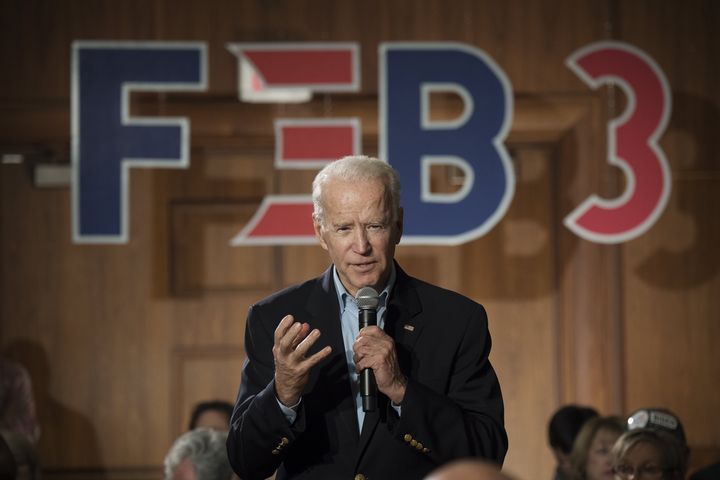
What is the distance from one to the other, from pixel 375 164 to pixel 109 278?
3971 mm

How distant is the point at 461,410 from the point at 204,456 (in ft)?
Answer: 3.72

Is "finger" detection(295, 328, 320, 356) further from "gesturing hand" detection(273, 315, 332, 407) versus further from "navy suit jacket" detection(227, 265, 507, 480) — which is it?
"navy suit jacket" detection(227, 265, 507, 480)

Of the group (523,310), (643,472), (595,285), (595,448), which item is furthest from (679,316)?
(643,472)

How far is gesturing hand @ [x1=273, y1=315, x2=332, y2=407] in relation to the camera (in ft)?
6.83

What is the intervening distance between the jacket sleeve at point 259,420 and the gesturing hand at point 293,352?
7 centimetres

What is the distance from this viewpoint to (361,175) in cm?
227

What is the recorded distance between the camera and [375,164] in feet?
7.53

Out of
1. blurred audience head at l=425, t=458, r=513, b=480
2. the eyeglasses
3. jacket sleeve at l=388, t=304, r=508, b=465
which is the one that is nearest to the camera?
blurred audience head at l=425, t=458, r=513, b=480

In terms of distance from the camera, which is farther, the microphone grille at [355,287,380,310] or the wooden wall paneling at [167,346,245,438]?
the wooden wall paneling at [167,346,245,438]

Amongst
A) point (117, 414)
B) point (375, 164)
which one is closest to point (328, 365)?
point (375, 164)

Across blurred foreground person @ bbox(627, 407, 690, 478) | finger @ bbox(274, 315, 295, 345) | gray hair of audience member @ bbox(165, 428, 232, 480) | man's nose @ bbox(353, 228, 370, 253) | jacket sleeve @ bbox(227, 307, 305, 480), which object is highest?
man's nose @ bbox(353, 228, 370, 253)

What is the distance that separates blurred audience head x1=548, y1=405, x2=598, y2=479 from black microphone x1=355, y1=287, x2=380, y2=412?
285 centimetres

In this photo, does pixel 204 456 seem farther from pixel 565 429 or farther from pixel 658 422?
pixel 565 429

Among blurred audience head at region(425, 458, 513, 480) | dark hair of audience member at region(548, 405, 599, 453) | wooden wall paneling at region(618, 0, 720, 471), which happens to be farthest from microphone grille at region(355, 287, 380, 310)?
wooden wall paneling at region(618, 0, 720, 471)
